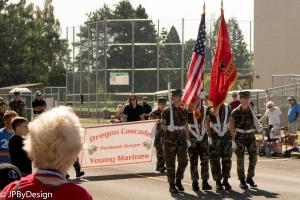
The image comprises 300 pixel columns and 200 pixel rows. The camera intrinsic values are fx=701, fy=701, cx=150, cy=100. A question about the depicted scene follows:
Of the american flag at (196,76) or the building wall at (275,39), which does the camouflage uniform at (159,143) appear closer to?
the american flag at (196,76)

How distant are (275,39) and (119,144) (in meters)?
43.9

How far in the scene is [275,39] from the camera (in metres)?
59.3

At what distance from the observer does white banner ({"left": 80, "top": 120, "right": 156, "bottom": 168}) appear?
17000 mm

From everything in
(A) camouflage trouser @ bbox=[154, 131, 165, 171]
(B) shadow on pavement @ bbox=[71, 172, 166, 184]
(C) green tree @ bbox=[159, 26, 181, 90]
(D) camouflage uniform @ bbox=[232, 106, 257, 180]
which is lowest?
(B) shadow on pavement @ bbox=[71, 172, 166, 184]

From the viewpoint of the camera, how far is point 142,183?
48.1 feet

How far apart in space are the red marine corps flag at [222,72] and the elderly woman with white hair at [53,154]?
10315 mm

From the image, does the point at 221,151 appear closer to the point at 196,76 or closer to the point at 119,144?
the point at 196,76

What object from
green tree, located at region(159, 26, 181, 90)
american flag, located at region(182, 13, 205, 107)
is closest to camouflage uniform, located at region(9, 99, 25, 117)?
american flag, located at region(182, 13, 205, 107)

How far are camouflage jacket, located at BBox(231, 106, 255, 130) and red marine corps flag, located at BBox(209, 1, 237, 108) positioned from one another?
0.42m

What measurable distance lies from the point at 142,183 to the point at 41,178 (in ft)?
36.8

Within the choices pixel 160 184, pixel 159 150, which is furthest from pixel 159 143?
pixel 160 184

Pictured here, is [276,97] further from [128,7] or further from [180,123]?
[128,7]

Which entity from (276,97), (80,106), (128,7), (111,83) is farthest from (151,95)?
(128,7)

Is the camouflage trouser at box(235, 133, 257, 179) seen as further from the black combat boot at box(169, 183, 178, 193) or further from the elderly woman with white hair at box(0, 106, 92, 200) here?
the elderly woman with white hair at box(0, 106, 92, 200)
